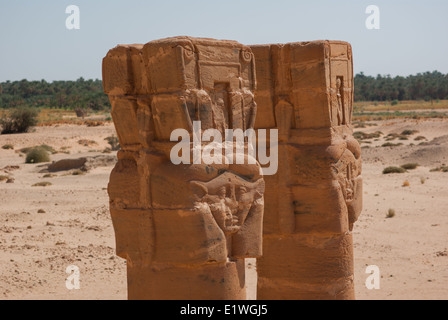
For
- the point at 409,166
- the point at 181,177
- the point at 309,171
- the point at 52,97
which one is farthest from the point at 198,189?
the point at 52,97

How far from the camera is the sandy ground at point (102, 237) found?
429 inches

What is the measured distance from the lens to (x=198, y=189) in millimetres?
5477

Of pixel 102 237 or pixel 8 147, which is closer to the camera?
pixel 102 237

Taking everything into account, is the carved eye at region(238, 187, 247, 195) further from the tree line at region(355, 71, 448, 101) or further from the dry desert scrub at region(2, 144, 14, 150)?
the tree line at region(355, 71, 448, 101)

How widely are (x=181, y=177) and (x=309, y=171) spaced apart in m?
2.73

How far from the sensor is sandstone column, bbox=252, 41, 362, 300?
25.5 feet

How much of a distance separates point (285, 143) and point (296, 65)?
36.4 inches

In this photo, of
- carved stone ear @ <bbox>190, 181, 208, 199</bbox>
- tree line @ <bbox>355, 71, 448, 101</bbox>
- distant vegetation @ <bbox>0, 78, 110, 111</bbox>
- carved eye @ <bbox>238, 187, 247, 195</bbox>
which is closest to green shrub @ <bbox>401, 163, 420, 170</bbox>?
carved eye @ <bbox>238, 187, 247, 195</bbox>

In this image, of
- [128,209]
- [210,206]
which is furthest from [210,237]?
[128,209]

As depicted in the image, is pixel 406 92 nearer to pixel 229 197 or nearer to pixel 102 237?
pixel 102 237

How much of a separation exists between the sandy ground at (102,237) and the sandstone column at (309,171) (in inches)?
102

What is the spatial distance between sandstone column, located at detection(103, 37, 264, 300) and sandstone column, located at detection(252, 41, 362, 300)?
190cm

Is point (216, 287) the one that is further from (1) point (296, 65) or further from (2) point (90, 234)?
(2) point (90, 234)

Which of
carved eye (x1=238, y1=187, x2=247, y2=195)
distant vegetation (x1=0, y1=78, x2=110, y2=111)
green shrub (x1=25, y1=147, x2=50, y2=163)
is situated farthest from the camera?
distant vegetation (x1=0, y1=78, x2=110, y2=111)
